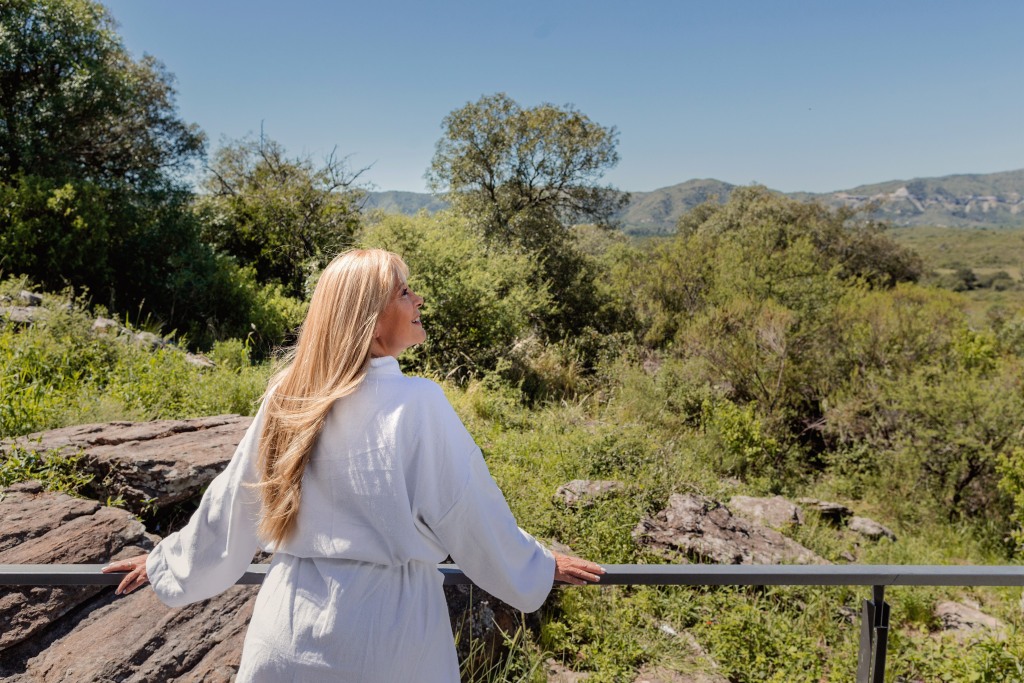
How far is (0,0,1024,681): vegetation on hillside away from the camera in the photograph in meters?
3.95

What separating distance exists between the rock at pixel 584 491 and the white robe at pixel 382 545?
3771 mm

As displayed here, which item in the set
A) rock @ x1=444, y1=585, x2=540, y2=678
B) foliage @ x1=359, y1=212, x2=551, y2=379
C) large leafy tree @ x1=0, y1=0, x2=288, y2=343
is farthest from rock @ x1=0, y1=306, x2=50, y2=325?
rock @ x1=444, y1=585, x2=540, y2=678

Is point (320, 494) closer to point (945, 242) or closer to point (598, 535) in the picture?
point (598, 535)

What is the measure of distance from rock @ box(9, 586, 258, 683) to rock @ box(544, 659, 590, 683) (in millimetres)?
1554

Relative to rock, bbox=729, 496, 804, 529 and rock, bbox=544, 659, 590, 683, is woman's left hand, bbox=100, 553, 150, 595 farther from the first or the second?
rock, bbox=729, 496, 804, 529

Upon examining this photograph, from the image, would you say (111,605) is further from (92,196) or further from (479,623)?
(92,196)

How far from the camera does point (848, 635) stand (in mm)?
3955

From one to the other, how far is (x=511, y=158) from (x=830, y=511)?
12.2 m

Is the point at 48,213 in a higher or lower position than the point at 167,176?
lower

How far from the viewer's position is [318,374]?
4.10 feet

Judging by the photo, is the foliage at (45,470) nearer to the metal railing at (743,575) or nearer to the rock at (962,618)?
the metal railing at (743,575)

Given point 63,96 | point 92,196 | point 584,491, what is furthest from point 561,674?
point 63,96

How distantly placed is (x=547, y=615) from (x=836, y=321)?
10.5 m

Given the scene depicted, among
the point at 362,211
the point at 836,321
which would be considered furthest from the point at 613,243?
the point at 836,321
